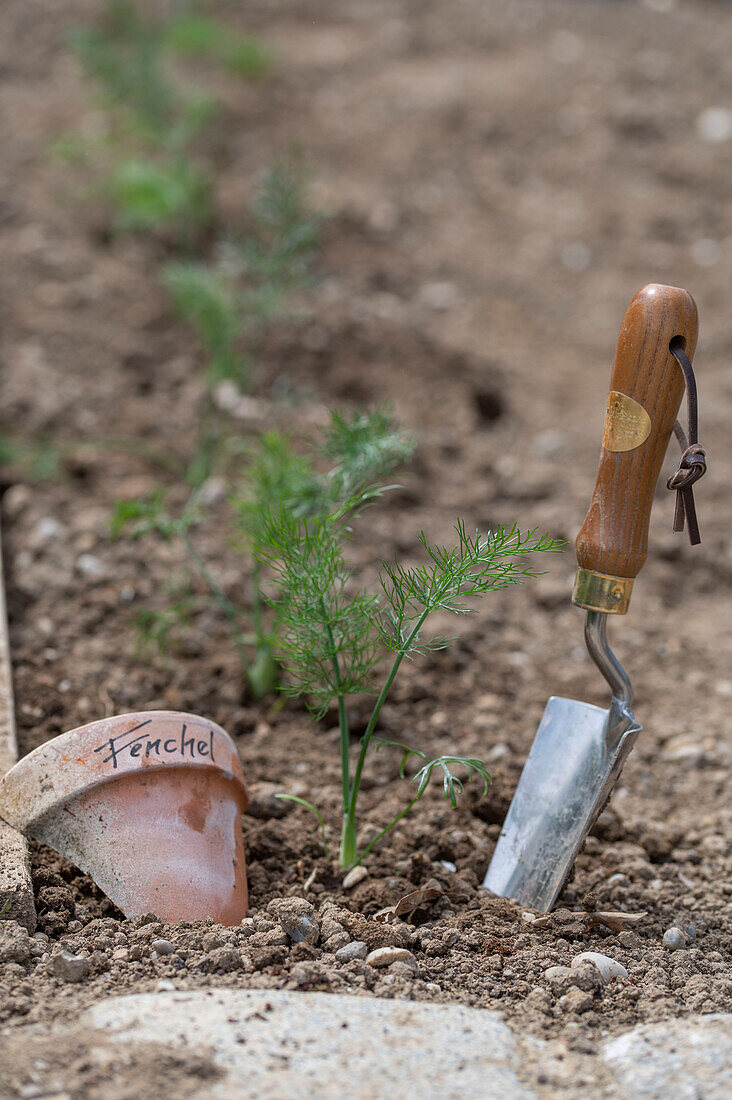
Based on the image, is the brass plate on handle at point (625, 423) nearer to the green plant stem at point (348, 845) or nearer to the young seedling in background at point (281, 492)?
the young seedling in background at point (281, 492)

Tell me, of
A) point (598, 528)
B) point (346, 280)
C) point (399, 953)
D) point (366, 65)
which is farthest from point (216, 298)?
point (366, 65)

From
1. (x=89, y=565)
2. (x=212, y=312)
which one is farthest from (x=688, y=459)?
(x=212, y=312)

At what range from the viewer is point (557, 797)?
1.93 meters

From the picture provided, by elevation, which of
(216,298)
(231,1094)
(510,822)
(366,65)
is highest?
(366,65)

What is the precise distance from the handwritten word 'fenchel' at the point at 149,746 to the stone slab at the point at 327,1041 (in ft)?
1.30

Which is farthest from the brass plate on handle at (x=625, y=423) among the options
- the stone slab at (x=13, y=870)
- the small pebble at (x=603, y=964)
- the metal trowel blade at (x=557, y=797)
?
the stone slab at (x=13, y=870)

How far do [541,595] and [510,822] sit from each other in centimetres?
125

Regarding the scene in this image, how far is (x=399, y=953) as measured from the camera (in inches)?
64.9

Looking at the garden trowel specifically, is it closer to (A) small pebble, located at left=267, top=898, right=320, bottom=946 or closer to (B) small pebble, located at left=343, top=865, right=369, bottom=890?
(B) small pebble, located at left=343, top=865, right=369, bottom=890

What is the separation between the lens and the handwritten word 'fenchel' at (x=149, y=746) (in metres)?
1.72

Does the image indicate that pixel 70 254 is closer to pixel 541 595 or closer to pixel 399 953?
pixel 541 595

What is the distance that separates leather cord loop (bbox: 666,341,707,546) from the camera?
65.6 inches

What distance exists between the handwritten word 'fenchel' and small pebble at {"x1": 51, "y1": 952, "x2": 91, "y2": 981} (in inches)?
12.1

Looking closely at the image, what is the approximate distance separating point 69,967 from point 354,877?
0.58 m
